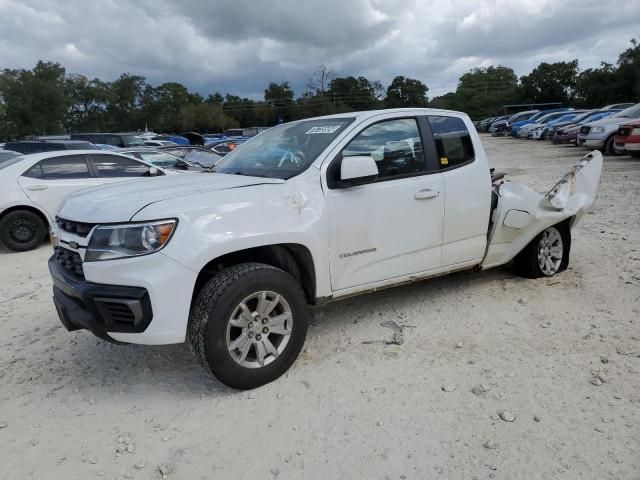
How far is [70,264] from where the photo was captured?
10.1 feet

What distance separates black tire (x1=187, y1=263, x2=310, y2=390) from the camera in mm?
2812

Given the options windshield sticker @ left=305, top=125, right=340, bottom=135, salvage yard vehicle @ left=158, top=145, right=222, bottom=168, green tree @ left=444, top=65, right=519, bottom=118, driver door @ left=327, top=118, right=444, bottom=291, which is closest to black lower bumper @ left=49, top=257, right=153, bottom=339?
driver door @ left=327, top=118, right=444, bottom=291

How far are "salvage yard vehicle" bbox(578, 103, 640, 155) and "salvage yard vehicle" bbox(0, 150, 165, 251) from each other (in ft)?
48.4

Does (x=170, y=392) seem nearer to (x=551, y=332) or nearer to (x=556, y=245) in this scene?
(x=551, y=332)

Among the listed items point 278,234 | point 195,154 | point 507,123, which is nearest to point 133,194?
point 278,234

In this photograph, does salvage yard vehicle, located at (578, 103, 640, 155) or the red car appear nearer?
the red car

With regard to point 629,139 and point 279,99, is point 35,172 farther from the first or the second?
point 279,99

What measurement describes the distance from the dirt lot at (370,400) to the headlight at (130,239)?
99 cm

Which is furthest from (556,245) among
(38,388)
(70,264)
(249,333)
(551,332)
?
(38,388)

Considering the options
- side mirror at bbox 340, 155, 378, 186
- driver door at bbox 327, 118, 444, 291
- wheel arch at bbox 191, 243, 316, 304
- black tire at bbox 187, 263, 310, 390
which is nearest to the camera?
black tire at bbox 187, 263, 310, 390

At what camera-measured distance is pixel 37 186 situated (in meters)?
7.17

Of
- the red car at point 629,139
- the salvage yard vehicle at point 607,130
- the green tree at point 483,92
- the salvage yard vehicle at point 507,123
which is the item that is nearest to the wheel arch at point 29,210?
the red car at point 629,139

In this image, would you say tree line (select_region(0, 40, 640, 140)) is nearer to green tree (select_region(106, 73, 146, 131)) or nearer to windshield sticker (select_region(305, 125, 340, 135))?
green tree (select_region(106, 73, 146, 131))

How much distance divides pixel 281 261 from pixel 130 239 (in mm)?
1005
